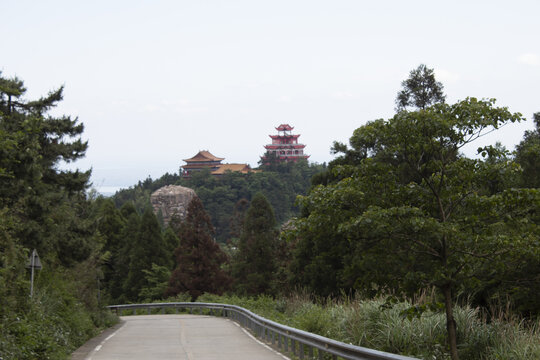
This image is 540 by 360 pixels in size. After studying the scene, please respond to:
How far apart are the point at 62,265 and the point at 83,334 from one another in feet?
32.2

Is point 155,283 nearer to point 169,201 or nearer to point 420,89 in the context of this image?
point 420,89

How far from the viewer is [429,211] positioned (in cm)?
1104

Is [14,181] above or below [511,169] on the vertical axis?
above

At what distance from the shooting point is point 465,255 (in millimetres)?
10211

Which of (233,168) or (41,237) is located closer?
(41,237)

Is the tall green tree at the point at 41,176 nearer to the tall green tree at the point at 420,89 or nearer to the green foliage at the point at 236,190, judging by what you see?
the tall green tree at the point at 420,89

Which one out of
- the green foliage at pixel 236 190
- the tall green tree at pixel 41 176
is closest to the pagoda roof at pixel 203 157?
the green foliage at pixel 236 190

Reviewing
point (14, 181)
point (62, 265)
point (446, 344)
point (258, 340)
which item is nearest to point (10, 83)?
point (14, 181)

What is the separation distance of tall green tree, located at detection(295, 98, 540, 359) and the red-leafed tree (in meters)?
45.3

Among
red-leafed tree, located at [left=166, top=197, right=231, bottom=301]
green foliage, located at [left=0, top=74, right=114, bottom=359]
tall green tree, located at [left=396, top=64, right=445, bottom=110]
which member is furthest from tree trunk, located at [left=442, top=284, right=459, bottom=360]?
red-leafed tree, located at [left=166, top=197, right=231, bottom=301]

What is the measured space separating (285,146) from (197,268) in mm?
123010

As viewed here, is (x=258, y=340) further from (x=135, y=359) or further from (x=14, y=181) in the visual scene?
(x=14, y=181)

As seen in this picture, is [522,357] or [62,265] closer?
[522,357]

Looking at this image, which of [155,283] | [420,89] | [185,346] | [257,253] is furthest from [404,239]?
[155,283]
